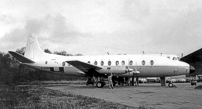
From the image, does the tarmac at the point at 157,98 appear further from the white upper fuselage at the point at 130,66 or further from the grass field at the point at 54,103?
the white upper fuselage at the point at 130,66

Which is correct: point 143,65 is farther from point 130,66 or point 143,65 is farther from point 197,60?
point 197,60

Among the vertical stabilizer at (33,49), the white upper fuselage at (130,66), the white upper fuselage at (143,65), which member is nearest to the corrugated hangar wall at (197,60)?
the white upper fuselage at (130,66)

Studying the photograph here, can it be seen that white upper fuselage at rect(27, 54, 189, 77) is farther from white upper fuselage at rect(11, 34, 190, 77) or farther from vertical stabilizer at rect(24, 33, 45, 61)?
vertical stabilizer at rect(24, 33, 45, 61)

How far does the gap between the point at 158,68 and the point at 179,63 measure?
241 cm

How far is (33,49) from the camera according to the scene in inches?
1297

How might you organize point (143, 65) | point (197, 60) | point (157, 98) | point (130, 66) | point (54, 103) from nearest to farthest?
point (54, 103) → point (157, 98) → point (143, 65) → point (130, 66) → point (197, 60)

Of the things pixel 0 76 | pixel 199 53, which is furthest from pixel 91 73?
pixel 199 53

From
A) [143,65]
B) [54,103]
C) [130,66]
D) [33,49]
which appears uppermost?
[33,49]

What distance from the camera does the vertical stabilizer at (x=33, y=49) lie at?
1278 inches

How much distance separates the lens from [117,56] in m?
27.6

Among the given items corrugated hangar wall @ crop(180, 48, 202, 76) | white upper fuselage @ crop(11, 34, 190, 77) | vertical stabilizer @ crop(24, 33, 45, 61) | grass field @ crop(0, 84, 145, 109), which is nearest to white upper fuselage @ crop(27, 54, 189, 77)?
white upper fuselage @ crop(11, 34, 190, 77)

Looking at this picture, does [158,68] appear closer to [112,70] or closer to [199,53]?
[112,70]

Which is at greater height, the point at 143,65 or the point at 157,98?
the point at 143,65

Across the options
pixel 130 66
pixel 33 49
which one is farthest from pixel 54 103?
pixel 33 49
